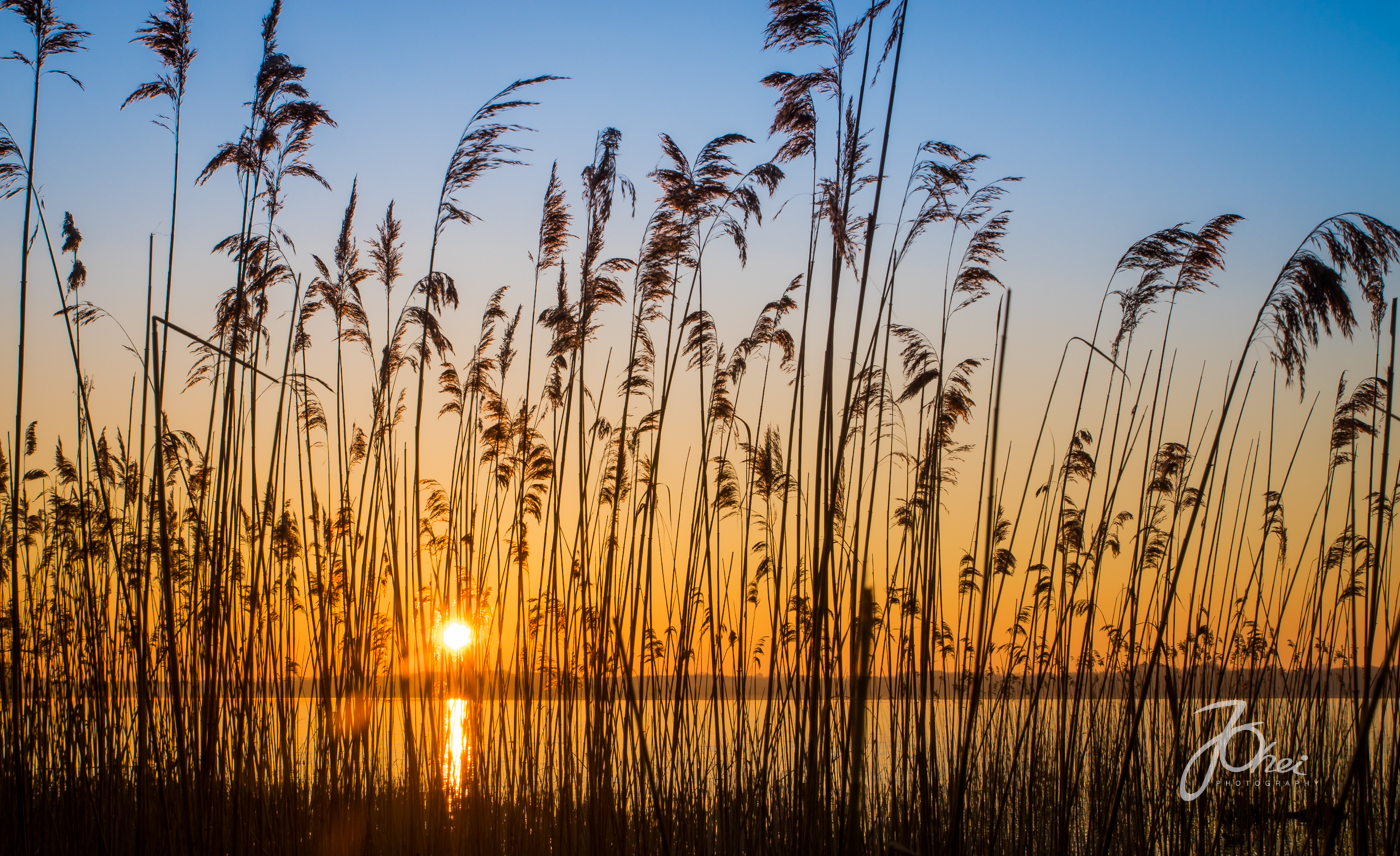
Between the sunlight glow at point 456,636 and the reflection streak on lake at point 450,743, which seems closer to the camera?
the reflection streak on lake at point 450,743

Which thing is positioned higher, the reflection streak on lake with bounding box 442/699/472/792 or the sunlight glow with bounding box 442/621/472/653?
the sunlight glow with bounding box 442/621/472/653

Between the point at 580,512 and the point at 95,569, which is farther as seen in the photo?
the point at 95,569

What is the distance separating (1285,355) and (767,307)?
1777 mm

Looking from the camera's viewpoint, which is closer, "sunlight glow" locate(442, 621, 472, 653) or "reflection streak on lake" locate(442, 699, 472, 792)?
"reflection streak on lake" locate(442, 699, 472, 792)

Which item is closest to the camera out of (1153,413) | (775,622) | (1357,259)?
(1357,259)

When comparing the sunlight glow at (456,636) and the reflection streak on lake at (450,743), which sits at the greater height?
the sunlight glow at (456,636)

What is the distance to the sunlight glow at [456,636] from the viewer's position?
3295 mm

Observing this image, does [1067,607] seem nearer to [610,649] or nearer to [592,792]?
[610,649]

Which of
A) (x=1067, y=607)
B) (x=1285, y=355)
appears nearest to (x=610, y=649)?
(x=1067, y=607)

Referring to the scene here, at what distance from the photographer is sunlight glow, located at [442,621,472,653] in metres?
3.29

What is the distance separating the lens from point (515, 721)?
3.35m

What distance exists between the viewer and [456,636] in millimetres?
3334

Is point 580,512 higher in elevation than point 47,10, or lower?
lower

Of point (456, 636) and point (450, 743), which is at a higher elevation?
point (456, 636)
